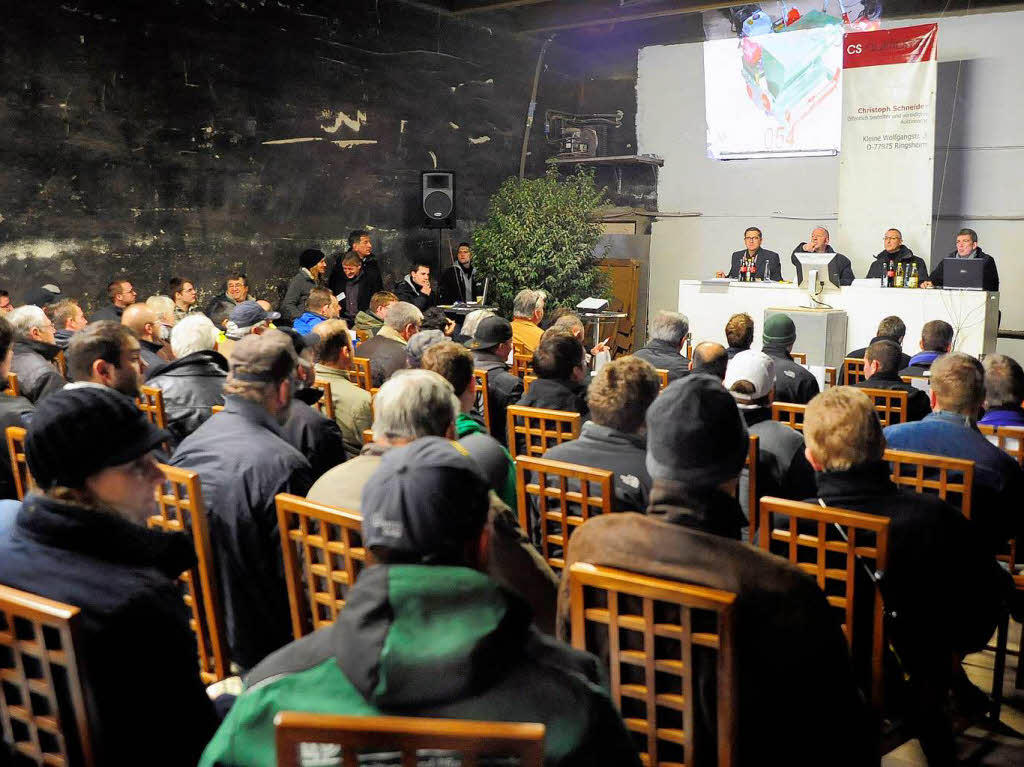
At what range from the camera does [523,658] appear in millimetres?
1199

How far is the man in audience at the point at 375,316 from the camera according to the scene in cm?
735

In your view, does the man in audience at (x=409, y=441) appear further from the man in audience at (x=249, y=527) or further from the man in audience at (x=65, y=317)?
the man in audience at (x=65, y=317)

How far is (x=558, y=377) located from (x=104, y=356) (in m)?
1.84

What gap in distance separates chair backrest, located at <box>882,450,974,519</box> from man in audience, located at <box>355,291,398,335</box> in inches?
188

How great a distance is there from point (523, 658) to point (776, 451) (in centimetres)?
227

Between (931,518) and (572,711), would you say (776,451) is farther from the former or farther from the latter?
(572,711)

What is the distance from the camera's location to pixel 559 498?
2795mm

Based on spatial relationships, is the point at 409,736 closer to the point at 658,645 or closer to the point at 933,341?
the point at 658,645

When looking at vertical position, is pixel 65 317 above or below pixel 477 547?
below

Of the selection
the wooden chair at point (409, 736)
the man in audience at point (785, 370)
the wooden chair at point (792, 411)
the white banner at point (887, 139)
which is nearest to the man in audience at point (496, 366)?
the wooden chair at point (792, 411)

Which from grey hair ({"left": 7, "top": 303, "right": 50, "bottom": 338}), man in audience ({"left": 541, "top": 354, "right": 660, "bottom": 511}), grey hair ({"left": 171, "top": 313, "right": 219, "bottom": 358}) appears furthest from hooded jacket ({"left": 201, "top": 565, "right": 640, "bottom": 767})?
grey hair ({"left": 7, "top": 303, "right": 50, "bottom": 338})

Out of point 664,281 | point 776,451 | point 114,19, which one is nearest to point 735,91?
point 664,281

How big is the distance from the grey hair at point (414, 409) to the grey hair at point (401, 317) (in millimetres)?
3311

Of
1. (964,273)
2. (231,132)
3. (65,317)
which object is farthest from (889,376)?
(231,132)
